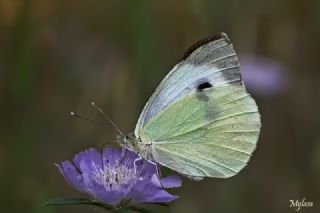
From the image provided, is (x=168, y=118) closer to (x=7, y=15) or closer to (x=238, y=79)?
(x=238, y=79)

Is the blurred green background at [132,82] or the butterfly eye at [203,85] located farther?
the blurred green background at [132,82]

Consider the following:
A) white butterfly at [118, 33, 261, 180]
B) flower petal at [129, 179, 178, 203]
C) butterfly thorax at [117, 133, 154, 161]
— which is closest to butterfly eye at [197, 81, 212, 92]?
white butterfly at [118, 33, 261, 180]

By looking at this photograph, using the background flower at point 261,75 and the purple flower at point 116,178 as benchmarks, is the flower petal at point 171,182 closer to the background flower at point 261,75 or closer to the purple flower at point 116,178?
the purple flower at point 116,178

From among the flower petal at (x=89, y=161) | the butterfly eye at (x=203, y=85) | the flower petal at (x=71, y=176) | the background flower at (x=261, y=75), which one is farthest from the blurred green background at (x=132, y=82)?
the flower petal at (x=71, y=176)

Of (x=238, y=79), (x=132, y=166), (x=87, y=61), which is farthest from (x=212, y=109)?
(x=87, y=61)

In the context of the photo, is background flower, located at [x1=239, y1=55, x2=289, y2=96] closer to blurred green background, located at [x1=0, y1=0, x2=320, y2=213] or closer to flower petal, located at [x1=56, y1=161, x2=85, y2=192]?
blurred green background, located at [x1=0, y1=0, x2=320, y2=213]

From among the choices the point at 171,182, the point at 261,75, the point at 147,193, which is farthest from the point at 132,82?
the point at 147,193

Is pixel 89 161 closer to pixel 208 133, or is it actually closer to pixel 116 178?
pixel 116 178
